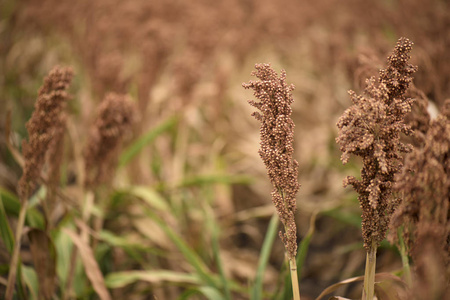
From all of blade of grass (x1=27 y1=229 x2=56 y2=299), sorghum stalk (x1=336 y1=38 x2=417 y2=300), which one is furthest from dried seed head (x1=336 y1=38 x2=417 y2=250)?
blade of grass (x1=27 y1=229 x2=56 y2=299)

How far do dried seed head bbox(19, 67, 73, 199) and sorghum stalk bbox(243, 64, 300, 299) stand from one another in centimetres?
78

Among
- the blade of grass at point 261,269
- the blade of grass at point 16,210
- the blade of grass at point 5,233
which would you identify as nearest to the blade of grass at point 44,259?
the blade of grass at point 5,233

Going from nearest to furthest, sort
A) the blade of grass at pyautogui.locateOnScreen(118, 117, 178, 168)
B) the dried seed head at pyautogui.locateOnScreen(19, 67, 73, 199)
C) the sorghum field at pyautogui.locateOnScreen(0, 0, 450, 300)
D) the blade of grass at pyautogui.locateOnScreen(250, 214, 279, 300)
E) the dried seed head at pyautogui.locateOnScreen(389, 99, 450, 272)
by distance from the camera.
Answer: the dried seed head at pyautogui.locateOnScreen(389, 99, 450, 272), the sorghum field at pyautogui.locateOnScreen(0, 0, 450, 300), the dried seed head at pyautogui.locateOnScreen(19, 67, 73, 199), the blade of grass at pyautogui.locateOnScreen(250, 214, 279, 300), the blade of grass at pyautogui.locateOnScreen(118, 117, 178, 168)

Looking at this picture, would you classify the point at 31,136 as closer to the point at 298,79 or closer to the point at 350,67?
the point at 350,67

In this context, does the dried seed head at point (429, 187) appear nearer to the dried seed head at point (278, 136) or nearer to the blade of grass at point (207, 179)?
the dried seed head at point (278, 136)

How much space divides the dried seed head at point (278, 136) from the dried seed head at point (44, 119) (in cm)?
77

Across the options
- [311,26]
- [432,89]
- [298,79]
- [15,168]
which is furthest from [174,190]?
[311,26]

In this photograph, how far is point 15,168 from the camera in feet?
9.39

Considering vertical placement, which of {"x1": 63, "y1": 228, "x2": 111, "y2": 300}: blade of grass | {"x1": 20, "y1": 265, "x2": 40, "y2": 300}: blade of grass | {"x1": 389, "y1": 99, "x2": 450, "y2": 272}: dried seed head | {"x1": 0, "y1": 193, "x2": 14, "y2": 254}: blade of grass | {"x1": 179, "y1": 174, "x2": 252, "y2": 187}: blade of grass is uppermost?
{"x1": 389, "y1": 99, "x2": 450, "y2": 272}: dried seed head

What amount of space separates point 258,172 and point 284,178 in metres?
2.28

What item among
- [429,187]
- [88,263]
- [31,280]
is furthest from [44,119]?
[429,187]

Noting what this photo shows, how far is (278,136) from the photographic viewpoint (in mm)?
857

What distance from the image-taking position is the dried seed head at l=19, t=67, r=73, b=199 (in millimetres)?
1261

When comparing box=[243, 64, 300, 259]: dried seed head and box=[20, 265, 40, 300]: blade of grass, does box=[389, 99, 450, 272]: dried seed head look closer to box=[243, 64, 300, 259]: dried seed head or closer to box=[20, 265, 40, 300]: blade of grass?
box=[243, 64, 300, 259]: dried seed head
